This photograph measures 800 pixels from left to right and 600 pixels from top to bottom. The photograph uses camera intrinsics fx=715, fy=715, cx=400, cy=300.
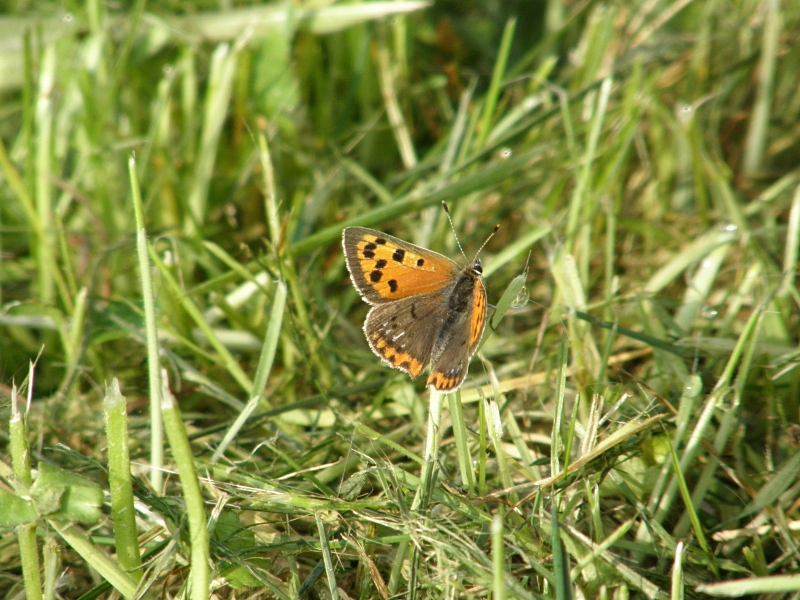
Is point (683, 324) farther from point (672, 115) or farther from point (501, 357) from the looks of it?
point (672, 115)

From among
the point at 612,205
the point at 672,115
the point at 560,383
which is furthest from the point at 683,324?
the point at 672,115

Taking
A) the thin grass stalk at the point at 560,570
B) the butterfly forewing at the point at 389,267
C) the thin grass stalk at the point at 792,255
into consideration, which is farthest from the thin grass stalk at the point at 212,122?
the thin grass stalk at the point at 792,255

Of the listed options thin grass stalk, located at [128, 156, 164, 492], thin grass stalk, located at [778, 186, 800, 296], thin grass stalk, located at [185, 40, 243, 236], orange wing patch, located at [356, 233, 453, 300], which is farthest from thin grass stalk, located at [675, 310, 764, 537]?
thin grass stalk, located at [185, 40, 243, 236]

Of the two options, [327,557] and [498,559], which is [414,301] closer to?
[327,557]

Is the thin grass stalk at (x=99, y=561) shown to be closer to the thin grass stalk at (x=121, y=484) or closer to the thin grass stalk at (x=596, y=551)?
the thin grass stalk at (x=121, y=484)

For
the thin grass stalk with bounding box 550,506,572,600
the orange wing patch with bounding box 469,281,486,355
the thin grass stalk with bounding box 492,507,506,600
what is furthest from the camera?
the orange wing patch with bounding box 469,281,486,355

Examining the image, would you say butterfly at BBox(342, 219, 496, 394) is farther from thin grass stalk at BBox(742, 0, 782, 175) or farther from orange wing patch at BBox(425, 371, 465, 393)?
thin grass stalk at BBox(742, 0, 782, 175)
